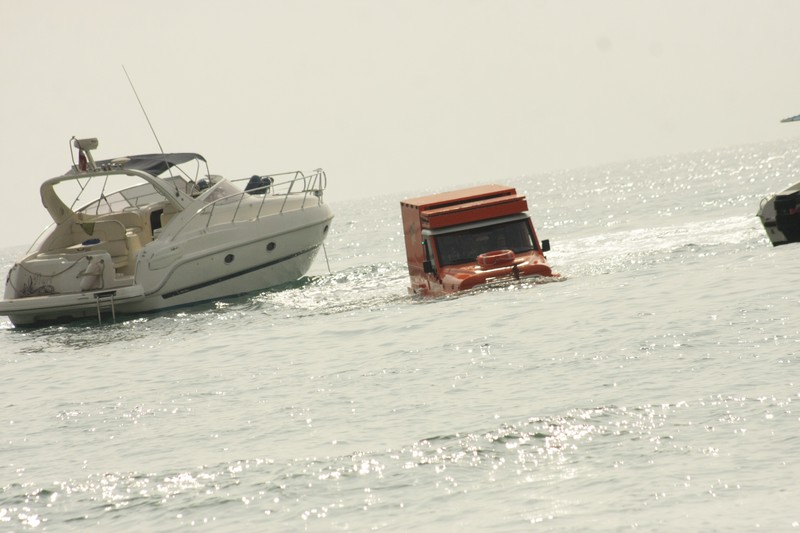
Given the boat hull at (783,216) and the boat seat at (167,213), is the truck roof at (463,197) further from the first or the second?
the boat seat at (167,213)

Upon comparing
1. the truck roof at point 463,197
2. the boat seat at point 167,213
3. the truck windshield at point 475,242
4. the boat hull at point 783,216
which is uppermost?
the boat seat at point 167,213

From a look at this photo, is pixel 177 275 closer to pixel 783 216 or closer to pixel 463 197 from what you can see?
pixel 463 197

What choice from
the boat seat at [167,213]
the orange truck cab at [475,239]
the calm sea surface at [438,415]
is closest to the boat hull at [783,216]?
the calm sea surface at [438,415]

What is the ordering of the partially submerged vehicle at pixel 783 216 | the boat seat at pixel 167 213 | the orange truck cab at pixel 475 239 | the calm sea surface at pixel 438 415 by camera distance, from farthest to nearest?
the boat seat at pixel 167 213 < the partially submerged vehicle at pixel 783 216 < the orange truck cab at pixel 475 239 < the calm sea surface at pixel 438 415

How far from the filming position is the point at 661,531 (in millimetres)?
7746

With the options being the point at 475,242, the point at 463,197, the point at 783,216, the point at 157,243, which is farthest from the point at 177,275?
the point at 783,216

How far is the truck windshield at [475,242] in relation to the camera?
20.5 m

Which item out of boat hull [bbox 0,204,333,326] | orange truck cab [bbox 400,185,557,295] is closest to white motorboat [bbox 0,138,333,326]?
boat hull [bbox 0,204,333,326]

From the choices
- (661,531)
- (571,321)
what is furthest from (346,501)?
(571,321)

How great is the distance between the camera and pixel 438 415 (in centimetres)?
1168

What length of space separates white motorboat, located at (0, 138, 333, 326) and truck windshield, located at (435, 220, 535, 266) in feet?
20.9

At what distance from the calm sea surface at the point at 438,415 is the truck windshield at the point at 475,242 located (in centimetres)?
91

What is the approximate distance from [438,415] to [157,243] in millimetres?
13775

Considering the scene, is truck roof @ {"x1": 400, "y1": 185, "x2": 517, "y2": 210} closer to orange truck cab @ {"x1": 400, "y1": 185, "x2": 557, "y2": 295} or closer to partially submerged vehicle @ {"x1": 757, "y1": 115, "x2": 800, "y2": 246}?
orange truck cab @ {"x1": 400, "y1": 185, "x2": 557, "y2": 295}
